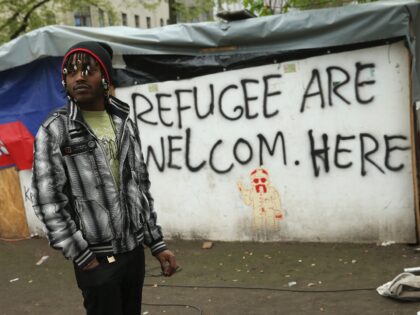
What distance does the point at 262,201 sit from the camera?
19.2 feet

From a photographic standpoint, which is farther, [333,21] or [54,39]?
[54,39]

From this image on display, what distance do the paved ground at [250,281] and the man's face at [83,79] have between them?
101 inches

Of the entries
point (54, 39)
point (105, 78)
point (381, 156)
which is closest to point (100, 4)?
point (54, 39)

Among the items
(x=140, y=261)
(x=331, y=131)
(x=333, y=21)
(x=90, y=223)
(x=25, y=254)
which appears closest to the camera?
(x=90, y=223)

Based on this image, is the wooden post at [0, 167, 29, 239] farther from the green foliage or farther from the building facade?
the building facade

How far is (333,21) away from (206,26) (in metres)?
1.42

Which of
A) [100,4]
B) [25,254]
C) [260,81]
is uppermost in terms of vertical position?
[100,4]

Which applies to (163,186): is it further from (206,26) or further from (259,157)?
(206,26)

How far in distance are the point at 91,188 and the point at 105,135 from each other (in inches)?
11.7

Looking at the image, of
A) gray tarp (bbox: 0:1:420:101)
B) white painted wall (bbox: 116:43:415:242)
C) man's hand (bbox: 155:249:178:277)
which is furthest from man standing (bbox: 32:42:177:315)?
white painted wall (bbox: 116:43:415:242)

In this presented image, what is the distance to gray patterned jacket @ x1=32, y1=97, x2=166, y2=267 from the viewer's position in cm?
226

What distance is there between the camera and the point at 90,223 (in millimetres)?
2379

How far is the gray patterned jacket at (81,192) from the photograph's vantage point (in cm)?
226

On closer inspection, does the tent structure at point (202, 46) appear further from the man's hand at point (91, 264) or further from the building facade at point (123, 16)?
the building facade at point (123, 16)
